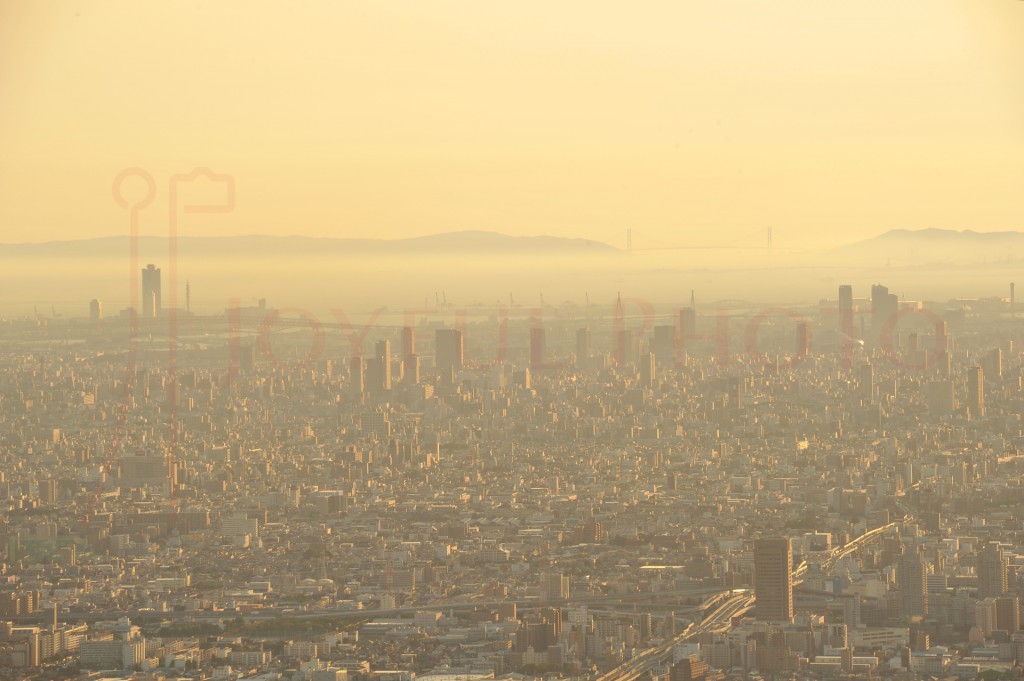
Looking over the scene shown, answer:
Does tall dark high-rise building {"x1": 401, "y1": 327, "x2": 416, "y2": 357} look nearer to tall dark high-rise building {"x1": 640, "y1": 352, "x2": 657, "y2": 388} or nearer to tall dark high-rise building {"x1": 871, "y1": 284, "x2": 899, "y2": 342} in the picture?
tall dark high-rise building {"x1": 640, "y1": 352, "x2": 657, "y2": 388}

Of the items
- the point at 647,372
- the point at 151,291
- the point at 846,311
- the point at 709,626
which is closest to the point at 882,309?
the point at 846,311

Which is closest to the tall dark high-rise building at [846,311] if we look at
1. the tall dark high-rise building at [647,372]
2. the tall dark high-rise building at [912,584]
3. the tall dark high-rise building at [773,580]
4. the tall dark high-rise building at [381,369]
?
the tall dark high-rise building at [647,372]

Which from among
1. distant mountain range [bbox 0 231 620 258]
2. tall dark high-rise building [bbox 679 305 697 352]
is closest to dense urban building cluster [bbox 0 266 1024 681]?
tall dark high-rise building [bbox 679 305 697 352]

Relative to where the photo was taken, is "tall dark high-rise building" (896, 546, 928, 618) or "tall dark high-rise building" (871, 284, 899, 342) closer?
"tall dark high-rise building" (896, 546, 928, 618)

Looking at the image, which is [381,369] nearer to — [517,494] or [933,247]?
[517,494]

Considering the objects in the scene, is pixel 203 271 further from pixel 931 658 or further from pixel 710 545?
pixel 931 658
